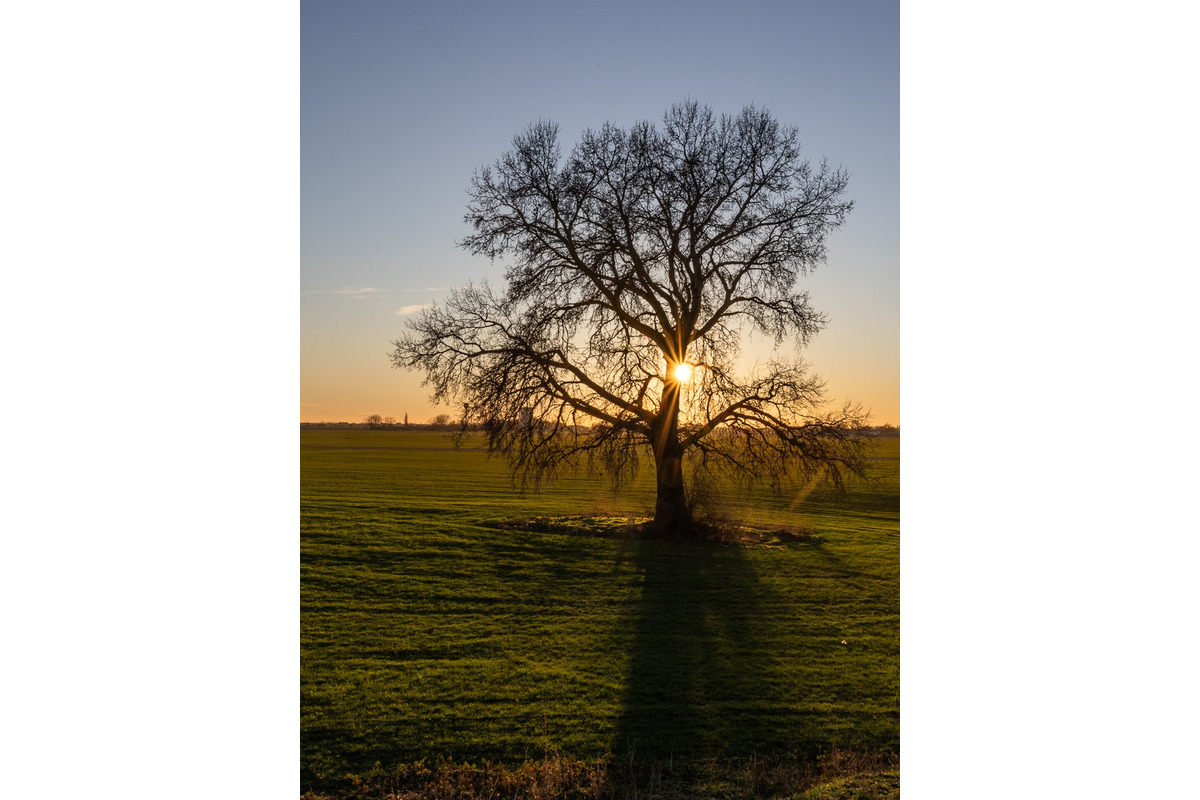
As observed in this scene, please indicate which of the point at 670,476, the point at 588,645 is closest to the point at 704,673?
the point at 588,645

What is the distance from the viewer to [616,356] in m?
11.3

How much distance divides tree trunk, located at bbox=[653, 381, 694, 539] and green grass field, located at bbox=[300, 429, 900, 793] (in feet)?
1.78

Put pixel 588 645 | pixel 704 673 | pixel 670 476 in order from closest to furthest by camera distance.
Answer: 1. pixel 704 673
2. pixel 588 645
3. pixel 670 476

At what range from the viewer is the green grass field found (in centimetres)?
514

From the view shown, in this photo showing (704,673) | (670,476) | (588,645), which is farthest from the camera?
(670,476)

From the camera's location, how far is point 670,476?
1232 centimetres

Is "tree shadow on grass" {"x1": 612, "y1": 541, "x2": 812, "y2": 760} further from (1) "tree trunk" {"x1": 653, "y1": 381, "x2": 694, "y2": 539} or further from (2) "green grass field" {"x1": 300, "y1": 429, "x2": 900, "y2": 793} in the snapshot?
(1) "tree trunk" {"x1": 653, "y1": 381, "x2": 694, "y2": 539}

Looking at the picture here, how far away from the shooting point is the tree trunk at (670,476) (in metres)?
11.8

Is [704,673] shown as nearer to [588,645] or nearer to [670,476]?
[588,645]

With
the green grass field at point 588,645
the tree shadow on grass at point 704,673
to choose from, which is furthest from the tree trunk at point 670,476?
the tree shadow on grass at point 704,673

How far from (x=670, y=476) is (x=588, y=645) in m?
5.43
